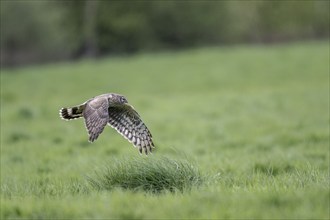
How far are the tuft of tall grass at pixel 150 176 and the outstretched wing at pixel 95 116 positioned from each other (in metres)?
0.44

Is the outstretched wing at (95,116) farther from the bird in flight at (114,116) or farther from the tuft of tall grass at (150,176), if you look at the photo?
the tuft of tall grass at (150,176)

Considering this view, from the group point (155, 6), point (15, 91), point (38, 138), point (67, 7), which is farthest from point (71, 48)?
point (38, 138)

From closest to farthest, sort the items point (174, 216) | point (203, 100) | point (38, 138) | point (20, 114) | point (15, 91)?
1. point (174, 216)
2. point (38, 138)
3. point (20, 114)
4. point (203, 100)
5. point (15, 91)

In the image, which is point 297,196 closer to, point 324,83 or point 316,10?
point 324,83

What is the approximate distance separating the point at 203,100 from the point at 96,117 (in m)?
13.7

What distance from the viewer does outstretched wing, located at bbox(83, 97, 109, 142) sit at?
673 cm

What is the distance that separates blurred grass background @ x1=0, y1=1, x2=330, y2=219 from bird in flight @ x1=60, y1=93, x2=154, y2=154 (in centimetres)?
53

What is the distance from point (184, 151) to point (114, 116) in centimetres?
216

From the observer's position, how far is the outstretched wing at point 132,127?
7680mm

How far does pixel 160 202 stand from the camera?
538cm

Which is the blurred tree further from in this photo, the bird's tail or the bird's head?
the bird's head

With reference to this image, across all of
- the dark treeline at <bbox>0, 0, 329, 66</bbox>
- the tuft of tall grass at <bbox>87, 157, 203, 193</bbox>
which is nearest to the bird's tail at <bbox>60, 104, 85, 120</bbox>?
the tuft of tall grass at <bbox>87, 157, 203, 193</bbox>

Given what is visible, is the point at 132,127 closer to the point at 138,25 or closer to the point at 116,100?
the point at 116,100

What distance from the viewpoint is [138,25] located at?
5009 cm
